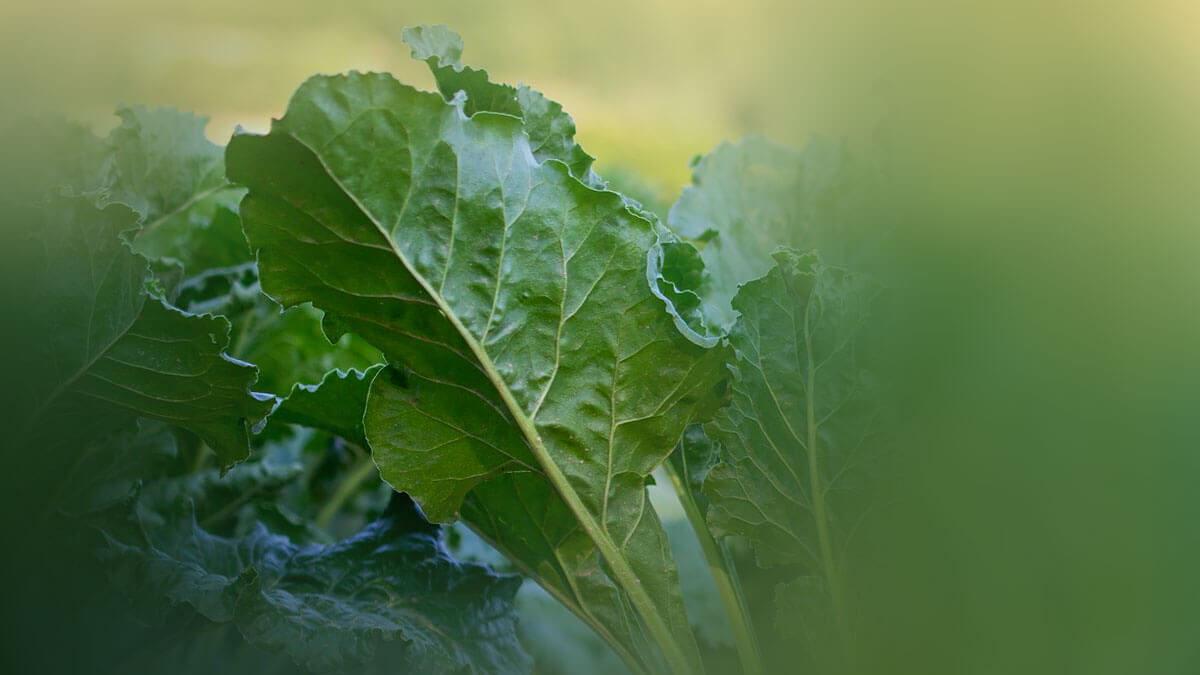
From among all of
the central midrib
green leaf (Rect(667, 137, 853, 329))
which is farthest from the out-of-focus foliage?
green leaf (Rect(667, 137, 853, 329))

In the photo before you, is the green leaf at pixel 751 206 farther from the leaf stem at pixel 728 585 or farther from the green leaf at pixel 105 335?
the green leaf at pixel 105 335

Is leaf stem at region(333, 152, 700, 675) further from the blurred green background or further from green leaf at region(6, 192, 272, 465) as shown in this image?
the blurred green background

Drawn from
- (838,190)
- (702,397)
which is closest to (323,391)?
(702,397)

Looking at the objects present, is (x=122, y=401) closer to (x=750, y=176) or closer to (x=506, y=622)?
(x=506, y=622)

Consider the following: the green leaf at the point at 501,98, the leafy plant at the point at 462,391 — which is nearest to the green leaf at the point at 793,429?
the leafy plant at the point at 462,391

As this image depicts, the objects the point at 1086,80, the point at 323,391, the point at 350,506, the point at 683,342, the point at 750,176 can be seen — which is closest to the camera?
the point at 1086,80

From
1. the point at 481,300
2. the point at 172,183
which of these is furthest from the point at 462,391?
the point at 172,183

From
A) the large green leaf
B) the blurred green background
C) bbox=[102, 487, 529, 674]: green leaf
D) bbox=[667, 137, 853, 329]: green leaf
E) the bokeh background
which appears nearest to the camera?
the bokeh background
